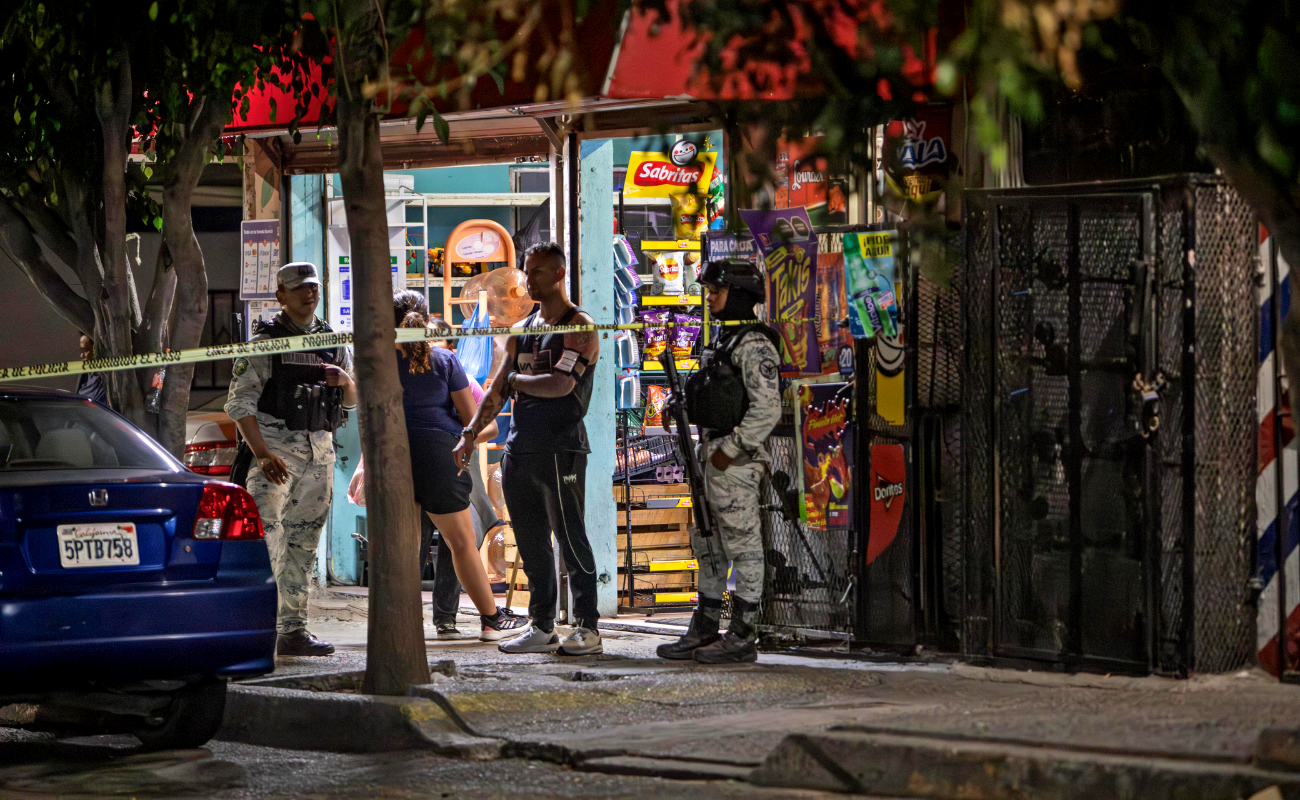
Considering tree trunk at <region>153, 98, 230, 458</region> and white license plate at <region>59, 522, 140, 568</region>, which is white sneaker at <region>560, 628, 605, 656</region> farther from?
white license plate at <region>59, 522, 140, 568</region>

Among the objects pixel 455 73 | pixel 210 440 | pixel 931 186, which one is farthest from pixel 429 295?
pixel 931 186

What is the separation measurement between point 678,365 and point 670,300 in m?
0.73

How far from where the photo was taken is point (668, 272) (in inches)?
457

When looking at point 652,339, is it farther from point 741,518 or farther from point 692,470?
point 741,518

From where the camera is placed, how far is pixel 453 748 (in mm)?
6137

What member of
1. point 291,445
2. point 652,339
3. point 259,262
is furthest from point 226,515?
point 259,262

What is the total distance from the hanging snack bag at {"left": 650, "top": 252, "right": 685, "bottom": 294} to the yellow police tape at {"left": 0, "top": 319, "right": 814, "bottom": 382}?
304 cm

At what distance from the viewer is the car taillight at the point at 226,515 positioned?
20.2 feet

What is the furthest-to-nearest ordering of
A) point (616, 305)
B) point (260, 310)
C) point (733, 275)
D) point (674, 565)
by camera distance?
point (260, 310) → point (616, 305) → point (674, 565) → point (733, 275)

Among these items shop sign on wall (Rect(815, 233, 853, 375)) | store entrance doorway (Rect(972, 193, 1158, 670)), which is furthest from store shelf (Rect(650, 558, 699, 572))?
store entrance doorway (Rect(972, 193, 1158, 670))

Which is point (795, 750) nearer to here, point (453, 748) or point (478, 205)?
point (453, 748)

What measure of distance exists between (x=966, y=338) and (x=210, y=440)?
6.98 metres

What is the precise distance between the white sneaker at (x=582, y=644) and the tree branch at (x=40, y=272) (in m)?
3.19

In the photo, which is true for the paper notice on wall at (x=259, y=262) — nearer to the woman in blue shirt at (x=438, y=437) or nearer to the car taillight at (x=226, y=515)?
the woman in blue shirt at (x=438, y=437)
